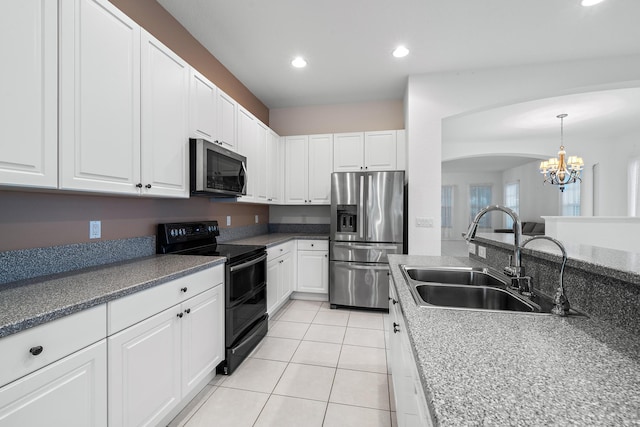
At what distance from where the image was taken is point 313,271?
3770mm

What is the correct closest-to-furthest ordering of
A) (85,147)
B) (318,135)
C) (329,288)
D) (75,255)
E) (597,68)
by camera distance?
(85,147) < (75,255) < (597,68) < (329,288) < (318,135)

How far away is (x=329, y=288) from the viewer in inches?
143

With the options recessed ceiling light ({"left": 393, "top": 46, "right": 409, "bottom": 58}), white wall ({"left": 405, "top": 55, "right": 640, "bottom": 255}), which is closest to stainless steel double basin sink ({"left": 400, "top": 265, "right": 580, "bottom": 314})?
white wall ({"left": 405, "top": 55, "right": 640, "bottom": 255})

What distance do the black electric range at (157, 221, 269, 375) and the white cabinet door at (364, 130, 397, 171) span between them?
2.01 m

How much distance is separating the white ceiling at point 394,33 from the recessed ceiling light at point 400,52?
0.20ft

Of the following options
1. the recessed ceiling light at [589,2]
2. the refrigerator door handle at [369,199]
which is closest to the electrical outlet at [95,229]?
the refrigerator door handle at [369,199]

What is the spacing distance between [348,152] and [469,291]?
9.26ft

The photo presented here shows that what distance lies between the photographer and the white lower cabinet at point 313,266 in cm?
373

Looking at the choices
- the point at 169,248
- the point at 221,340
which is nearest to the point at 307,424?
the point at 221,340

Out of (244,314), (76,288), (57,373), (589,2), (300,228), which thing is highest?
(589,2)

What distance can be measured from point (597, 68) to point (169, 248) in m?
4.66

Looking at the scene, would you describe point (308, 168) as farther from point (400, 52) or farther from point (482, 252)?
point (482, 252)

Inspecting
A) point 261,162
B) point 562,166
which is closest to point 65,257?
point 261,162

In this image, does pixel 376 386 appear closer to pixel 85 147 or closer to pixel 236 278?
pixel 236 278
